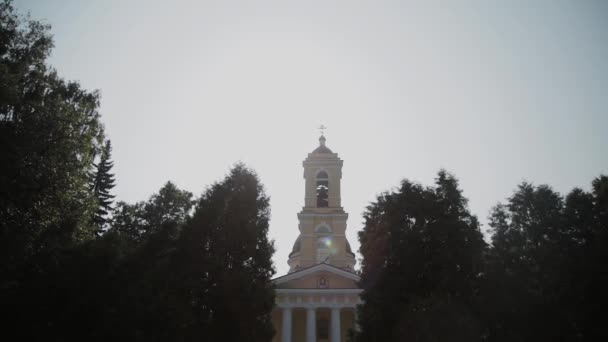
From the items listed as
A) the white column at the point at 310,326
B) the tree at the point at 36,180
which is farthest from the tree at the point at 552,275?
the tree at the point at 36,180

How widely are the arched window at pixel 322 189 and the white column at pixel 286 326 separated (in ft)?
34.0

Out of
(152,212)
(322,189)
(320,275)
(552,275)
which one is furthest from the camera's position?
(322,189)

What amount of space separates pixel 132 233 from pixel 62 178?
10.6m

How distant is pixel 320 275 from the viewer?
30172 millimetres

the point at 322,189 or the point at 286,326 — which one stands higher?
the point at 322,189

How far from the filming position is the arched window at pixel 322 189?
3647 cm

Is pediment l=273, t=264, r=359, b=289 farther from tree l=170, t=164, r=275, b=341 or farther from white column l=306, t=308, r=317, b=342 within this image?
tree l=170, t=164, r=275, b=341

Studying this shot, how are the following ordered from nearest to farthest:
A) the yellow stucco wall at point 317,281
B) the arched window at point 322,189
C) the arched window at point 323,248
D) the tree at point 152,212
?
the tree at point 152,212
the yellow stucco wall at point 317,281
the arched window at point 323,248
the arched window at point 322,189

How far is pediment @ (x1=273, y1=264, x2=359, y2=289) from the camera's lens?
29.8m

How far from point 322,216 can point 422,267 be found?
17798 millimetres

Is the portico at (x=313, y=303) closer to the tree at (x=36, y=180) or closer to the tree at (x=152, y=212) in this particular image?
the tree at (x=152, y=212)

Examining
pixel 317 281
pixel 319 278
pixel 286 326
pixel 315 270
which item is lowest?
pixel 286 326

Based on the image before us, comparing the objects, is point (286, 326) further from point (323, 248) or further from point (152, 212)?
point (152, 212)

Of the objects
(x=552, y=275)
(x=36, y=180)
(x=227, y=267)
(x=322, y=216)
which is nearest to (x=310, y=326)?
(x=322, y=216)
